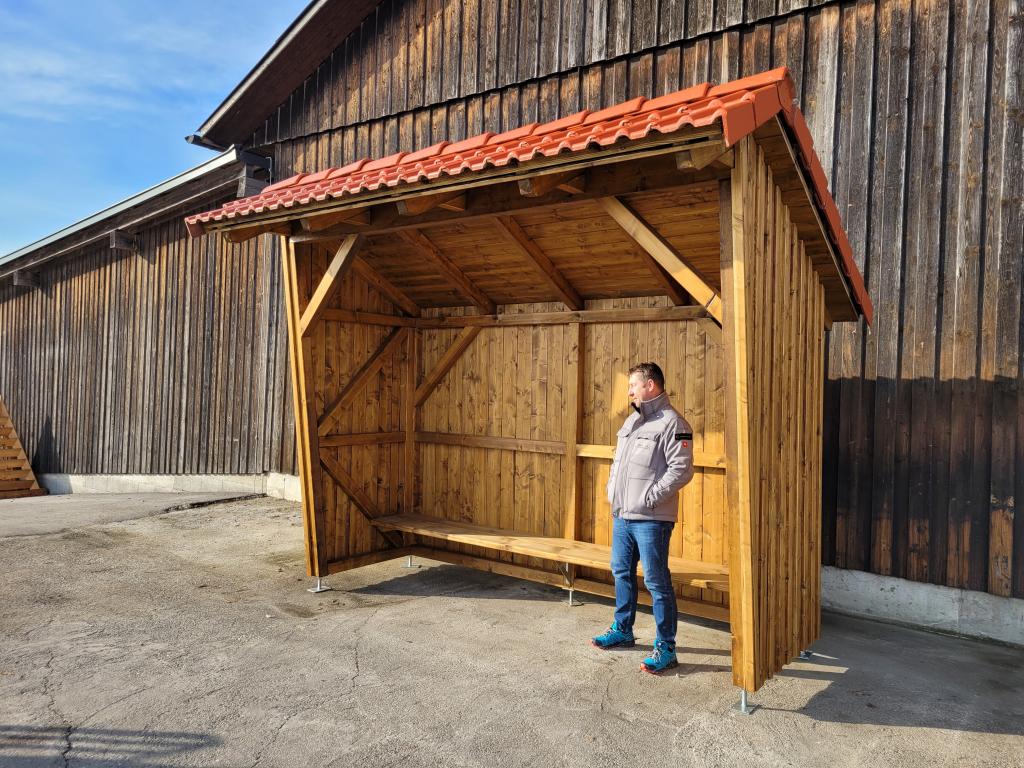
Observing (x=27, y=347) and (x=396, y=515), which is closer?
(x=396, y=515)

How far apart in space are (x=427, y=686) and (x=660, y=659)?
4.41 ft

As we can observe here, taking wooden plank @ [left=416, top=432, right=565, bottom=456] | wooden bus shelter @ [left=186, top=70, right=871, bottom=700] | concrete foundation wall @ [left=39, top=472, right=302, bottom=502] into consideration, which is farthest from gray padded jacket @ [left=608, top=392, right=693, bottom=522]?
concrete foundation wall @ [left=39, top=472, right=302, bottom=502]

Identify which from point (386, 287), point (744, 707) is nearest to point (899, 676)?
point (744, 707)

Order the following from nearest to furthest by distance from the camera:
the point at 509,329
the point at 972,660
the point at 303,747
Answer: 1. the point at 303,747
2. the point at 972,660
3. the point at 509,329

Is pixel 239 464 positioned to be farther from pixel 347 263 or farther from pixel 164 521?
pixel 347 263

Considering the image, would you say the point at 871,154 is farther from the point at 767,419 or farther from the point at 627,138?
the point at 627,138

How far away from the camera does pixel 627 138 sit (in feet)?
11.0

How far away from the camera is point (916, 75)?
17.4 feet

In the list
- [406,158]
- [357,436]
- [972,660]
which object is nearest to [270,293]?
[357,436]

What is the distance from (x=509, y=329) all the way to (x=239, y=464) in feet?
18.7

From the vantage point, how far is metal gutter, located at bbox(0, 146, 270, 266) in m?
9.81

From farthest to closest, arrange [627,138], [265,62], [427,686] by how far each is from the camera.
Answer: [265,62]
[427,686]
[627,138]

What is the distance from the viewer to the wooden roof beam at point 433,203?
447 centimetres

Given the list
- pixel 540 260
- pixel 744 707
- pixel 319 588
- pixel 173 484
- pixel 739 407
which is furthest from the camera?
pixel 173 484
